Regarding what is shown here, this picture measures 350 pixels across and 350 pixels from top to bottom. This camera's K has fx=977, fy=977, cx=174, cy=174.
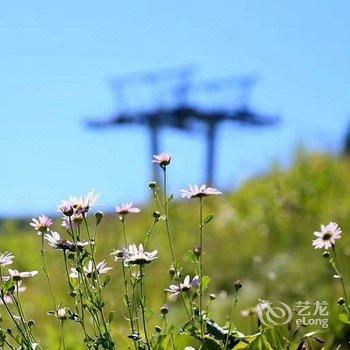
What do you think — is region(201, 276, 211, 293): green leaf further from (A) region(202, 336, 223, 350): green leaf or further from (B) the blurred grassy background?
(B) the blurred grassy background

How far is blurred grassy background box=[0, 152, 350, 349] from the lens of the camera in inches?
216

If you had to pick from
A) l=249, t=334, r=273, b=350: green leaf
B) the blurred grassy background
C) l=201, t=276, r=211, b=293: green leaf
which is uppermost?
the blurred grassy background

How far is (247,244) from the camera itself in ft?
23.0

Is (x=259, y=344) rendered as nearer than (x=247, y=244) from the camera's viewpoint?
Yes

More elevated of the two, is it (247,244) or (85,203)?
(247,244)

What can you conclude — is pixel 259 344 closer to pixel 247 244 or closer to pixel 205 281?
pixel 205 281

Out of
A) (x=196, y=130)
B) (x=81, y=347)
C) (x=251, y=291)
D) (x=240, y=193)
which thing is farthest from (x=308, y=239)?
(x=196, y=130)

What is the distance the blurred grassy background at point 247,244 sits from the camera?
5484mm

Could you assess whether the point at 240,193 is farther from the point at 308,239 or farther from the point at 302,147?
the point at 308,239

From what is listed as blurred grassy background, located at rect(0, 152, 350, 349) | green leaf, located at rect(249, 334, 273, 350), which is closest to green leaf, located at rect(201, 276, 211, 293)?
green leaf, located at rect(249, 334, 273, 350)

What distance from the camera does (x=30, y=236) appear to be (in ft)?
29.3

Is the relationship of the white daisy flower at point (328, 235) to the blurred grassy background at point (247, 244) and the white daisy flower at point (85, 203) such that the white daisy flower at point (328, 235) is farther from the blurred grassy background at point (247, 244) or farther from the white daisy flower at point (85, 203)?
the blurred grassy background at point (247, 244)

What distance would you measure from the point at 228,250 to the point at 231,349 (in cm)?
451

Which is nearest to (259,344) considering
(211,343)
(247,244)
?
(211,343)
